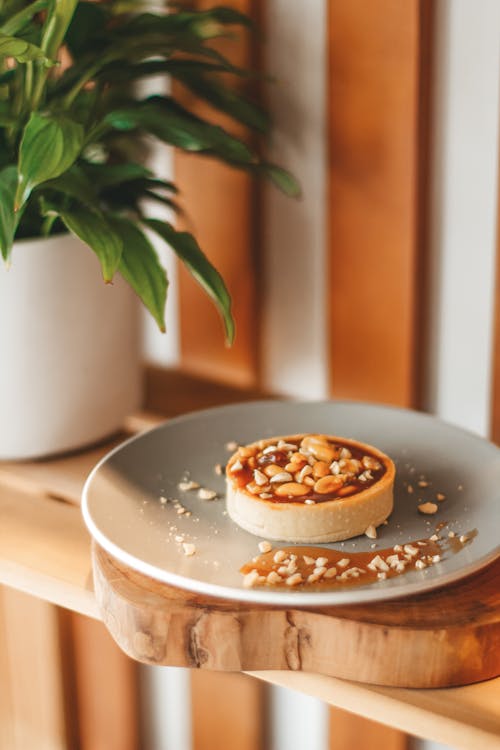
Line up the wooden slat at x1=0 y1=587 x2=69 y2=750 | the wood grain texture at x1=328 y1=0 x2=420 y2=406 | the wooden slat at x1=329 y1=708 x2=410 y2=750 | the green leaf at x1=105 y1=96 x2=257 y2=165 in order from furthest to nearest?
1. the wooden slat at x1=0 y1=587 x2=69 y2=750
2. the wooden slat at x1=329 y1=708 x2=410 y2=750
3. the wood grain texture at x1=328 y1=0 x2=420 y2=406
4. the green leaf at x1=105 y1=96 x2=257 y2=165

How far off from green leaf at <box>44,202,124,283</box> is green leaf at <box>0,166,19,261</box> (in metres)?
0.03

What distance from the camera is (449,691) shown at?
0.60 m

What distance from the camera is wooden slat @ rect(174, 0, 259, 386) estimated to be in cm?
107

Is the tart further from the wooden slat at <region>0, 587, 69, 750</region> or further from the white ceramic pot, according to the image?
the wooden slat at <region>0, 587, 69, 750</region>

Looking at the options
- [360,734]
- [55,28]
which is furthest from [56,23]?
[360,734]

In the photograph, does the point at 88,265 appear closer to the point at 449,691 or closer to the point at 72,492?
the point at 72,492

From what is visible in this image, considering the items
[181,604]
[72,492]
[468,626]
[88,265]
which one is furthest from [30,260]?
[468,626]

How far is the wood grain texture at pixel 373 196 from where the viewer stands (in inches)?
36.1

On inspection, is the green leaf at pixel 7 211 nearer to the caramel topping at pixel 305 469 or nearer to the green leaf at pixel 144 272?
the green leaf at pixel 144 272

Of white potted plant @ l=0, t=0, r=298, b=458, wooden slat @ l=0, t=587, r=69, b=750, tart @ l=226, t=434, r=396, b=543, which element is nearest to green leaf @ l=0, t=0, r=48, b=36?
white potted plant @ l=0, t=0, r=298, b=458

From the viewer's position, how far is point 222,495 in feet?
2.46

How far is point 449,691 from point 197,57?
0.73 m

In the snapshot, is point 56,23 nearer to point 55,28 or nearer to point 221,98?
point 55,28

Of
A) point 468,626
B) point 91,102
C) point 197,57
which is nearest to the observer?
point 468,626
